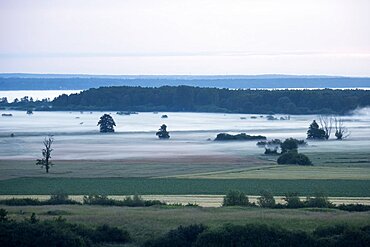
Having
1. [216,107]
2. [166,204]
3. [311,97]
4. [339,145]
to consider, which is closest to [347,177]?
[166,204]

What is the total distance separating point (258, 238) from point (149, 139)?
1869 inches

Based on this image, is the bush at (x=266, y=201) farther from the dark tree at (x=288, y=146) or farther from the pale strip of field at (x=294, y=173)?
the dark tree at (x=288, y=146)

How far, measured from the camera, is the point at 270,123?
9575 cm

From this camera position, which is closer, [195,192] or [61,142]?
[195,192]

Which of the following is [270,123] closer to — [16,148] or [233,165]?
[16,148]

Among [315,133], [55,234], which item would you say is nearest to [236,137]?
[315,133]

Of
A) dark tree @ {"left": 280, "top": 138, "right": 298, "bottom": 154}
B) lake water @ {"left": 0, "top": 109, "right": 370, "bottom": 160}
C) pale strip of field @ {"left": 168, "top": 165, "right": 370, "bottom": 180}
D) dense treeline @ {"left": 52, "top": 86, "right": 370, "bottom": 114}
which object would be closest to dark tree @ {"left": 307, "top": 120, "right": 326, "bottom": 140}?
lake water @ {"left": 0, "top": 109, "right": 370, "bottom": 160}

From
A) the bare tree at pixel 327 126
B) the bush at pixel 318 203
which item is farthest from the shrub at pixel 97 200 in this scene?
the bare tree at pixel 327 126

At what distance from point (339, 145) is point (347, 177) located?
23189 millimetres

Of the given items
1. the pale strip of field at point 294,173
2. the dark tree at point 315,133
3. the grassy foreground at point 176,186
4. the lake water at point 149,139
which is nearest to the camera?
the grassy foreground at point 176,186

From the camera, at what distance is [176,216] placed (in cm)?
2783

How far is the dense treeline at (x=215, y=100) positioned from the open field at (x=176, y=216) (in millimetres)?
82967

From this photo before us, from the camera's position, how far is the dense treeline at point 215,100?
115m

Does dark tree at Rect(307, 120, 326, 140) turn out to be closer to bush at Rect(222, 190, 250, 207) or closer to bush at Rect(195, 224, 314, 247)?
bush at Rect(222, 190, 250, 207)
